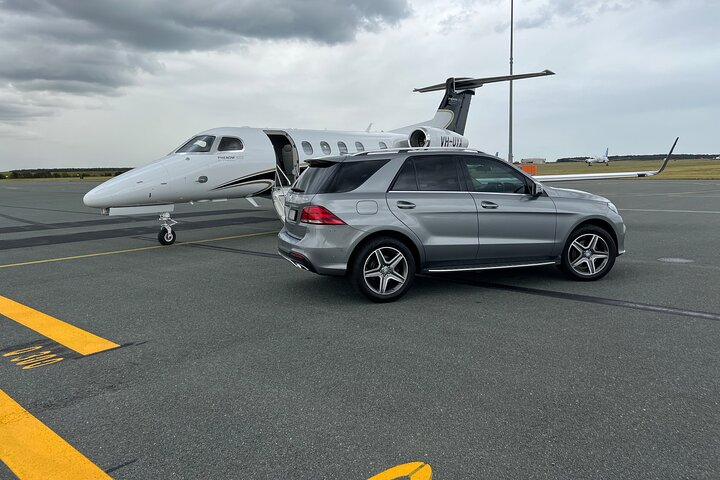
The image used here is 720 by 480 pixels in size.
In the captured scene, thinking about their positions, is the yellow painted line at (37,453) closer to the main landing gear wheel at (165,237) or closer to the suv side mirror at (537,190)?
the suv side mirror at (537,190)

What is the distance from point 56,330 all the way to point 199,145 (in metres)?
6.81

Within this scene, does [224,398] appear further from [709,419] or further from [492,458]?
[709,419]

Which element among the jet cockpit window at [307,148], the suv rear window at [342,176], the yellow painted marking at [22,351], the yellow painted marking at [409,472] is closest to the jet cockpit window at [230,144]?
the jet cockpit window at [307,148]

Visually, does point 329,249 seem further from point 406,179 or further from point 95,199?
point 95,199

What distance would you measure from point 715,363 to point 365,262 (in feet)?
10.9

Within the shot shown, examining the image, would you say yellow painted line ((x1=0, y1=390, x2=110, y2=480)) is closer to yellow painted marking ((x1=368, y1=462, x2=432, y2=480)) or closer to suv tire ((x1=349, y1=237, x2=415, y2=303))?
yellow painted marking ((x1=368, y1=462, x2=432, y2=480))

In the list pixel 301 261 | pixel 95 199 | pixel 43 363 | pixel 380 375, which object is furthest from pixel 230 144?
pixel 380 375

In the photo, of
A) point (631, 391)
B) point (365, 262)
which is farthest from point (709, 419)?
point (365, 262)

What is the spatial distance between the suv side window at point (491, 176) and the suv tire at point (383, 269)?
1303mm

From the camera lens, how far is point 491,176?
6.27 meters

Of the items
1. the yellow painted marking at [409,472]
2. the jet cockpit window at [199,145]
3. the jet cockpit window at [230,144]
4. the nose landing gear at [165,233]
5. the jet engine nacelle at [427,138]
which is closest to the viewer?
the yellow painted marking at [409,472]

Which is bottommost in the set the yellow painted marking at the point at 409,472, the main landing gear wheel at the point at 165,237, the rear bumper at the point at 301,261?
the yellow painted marking at the point at 409,472

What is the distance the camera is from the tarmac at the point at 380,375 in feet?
8.84

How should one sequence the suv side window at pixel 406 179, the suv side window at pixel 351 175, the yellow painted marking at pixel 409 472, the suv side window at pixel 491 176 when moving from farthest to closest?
the suv side window at pixel 491 176, the suv side window at pixel 406 179, the suv side window at pixel 351 175, the yellow painted marking at pixel 409 472
